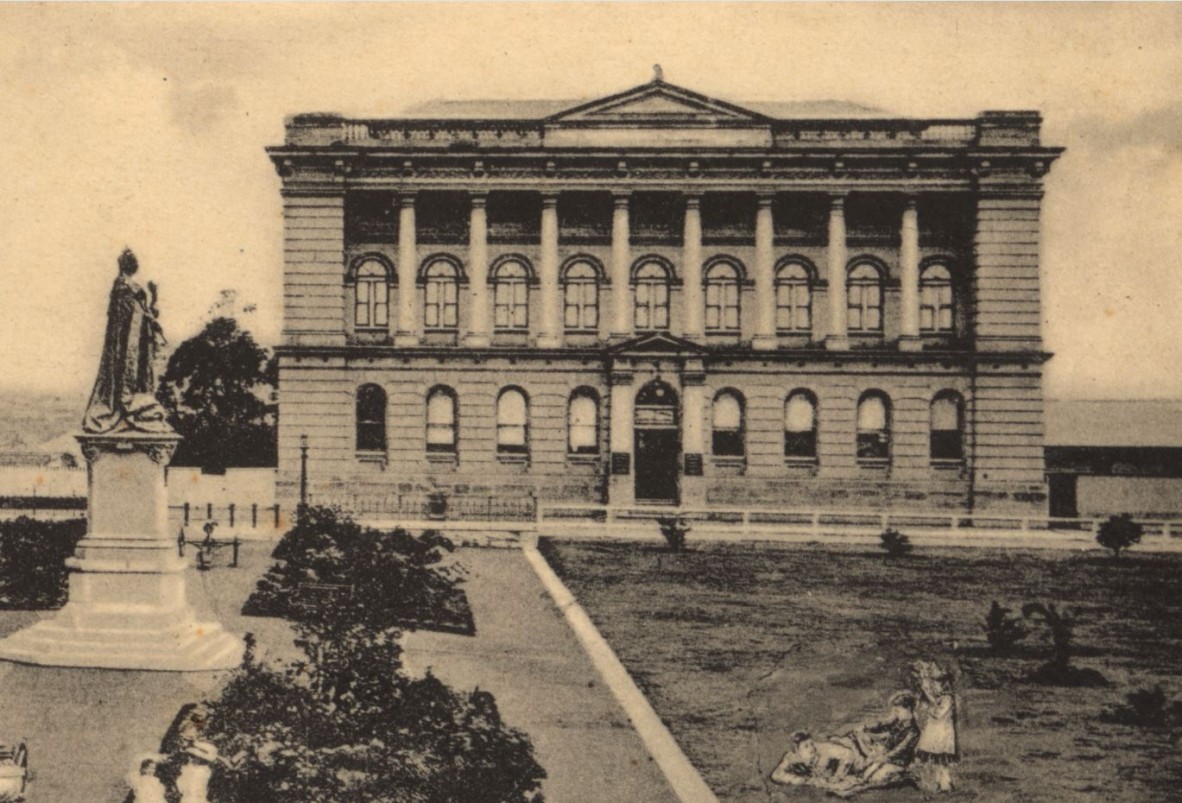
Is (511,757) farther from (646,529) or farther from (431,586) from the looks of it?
(646,529)

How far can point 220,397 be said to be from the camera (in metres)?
15.8

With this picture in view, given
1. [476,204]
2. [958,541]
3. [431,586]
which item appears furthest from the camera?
[476,204]

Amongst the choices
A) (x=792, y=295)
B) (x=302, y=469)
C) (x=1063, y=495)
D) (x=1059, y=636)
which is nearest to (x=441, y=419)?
(x=302, y=469)

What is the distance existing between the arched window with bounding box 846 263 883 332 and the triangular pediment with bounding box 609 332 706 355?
3.20 meters

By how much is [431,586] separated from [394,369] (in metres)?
8.43

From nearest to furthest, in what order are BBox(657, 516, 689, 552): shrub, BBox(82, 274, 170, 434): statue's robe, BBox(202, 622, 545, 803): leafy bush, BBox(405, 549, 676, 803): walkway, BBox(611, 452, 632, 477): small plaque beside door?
BBox(202, 622, 545, 803): leafy bush
BBox(405, 549, 676, 803): walkway
BBox(82, 274, 170, 434): statue's robe
BBox(657, 516, 689, 552): shrub
BBox(611, 452, 632, 477): small plaque beside door

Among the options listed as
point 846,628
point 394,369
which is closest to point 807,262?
point 394,369

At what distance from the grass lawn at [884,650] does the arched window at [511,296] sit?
304 inches

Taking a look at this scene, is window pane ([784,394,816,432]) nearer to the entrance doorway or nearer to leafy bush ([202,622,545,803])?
the entrance doorway

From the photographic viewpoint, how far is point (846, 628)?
13406mm

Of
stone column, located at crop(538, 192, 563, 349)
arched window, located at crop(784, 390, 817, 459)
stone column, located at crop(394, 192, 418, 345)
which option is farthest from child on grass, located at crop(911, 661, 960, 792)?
stone column, located at crop(538, 192, 563, 349)

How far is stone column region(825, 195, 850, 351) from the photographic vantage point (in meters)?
22.2

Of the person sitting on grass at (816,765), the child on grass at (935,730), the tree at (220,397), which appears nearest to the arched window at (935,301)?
the child on grass at (935,730)

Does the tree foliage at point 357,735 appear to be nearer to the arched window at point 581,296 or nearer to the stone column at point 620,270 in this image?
the stone column at point 620,270
